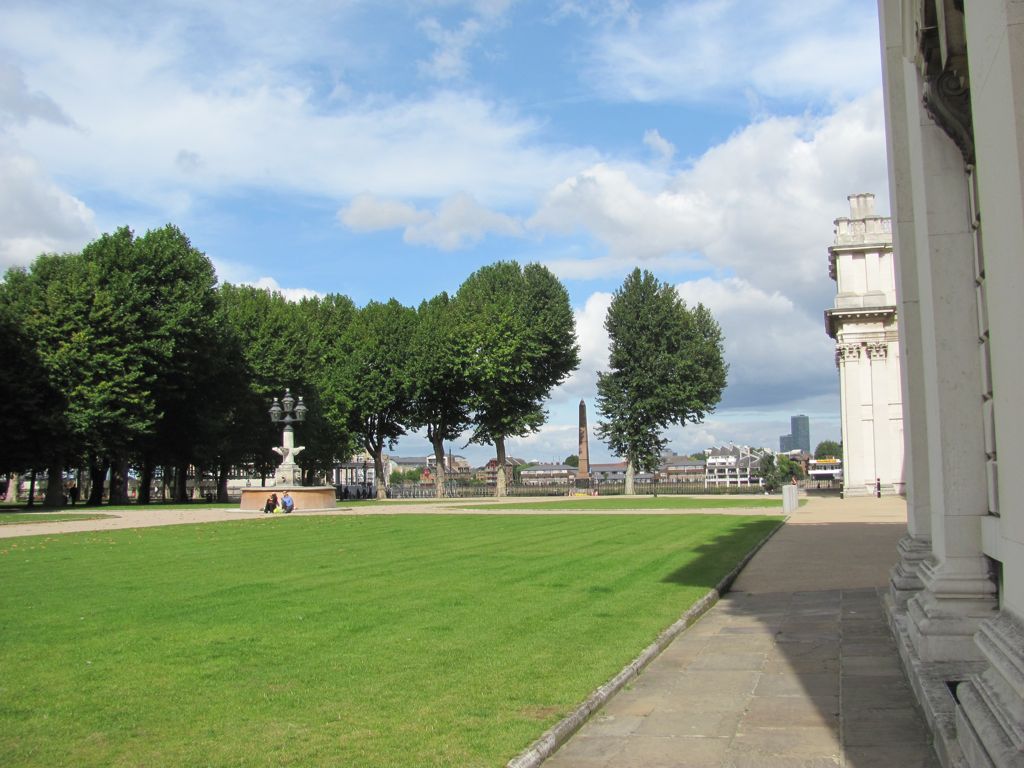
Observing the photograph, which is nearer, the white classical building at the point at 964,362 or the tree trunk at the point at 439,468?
the white classical building at the point at 964,362

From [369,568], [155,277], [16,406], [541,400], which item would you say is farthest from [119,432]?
[369,568]

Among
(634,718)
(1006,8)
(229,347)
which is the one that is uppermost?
(229,347)

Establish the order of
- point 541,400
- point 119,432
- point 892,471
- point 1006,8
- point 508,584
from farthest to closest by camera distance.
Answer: point 541,400 < point 892,471 < point 119,432 < point 508,584 < point 1006,8

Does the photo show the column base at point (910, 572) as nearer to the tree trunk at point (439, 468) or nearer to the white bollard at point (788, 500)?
the white bollard at point (788, 500)

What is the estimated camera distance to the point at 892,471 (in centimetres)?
5725

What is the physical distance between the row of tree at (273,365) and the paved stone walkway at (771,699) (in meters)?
42.4

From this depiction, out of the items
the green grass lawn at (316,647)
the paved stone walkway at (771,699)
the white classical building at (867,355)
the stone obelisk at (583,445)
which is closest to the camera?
the paved stone walkway at (771,699)

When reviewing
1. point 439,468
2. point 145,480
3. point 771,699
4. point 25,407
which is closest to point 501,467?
point 439,468

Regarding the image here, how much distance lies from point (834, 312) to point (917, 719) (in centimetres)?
5466

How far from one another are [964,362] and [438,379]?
62298mm

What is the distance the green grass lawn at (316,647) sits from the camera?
6.27 meters

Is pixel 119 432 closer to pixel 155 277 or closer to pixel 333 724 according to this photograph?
pixel 155 277

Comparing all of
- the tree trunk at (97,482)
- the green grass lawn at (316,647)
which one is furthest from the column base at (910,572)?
the tree trunk at (97,482)

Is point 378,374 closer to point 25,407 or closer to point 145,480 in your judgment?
point 145,480
